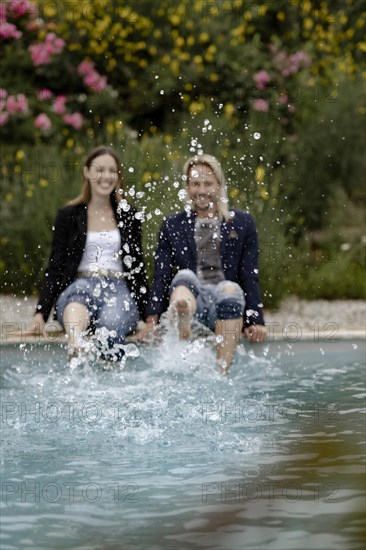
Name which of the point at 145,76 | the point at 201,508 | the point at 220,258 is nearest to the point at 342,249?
the point at 145,76

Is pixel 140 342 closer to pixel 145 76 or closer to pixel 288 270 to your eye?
pixel 288 270

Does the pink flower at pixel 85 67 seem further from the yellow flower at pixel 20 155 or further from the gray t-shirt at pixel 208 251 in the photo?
the gray t-shirt at pixel 208 251

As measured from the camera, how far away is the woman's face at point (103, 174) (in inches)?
242

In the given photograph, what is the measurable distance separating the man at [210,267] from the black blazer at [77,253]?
0.13 metres

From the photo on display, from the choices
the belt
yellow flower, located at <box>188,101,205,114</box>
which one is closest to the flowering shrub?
yellow flower, located at <box>188,101,205,114</box>

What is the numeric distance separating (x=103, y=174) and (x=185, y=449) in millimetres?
1880

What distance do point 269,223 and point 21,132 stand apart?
9.09 ft

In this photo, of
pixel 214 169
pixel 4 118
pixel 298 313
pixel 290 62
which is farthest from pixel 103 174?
pixel 290 62

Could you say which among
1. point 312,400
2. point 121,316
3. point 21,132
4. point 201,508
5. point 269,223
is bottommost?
point 201,508

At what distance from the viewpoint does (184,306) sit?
579 centimetres

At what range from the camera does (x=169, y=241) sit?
20.1 ft

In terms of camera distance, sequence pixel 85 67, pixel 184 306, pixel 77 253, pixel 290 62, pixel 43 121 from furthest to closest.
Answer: pixel 290 62, pixel 85 67, pixel 43 121, pixel 77 253, pixel 184 306

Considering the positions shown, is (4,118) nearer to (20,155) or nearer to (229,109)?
(20,155)

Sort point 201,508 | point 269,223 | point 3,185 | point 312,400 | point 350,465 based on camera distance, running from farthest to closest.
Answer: point 3,185
point 269,223
point 312,400
point 350,465
point 201,508
